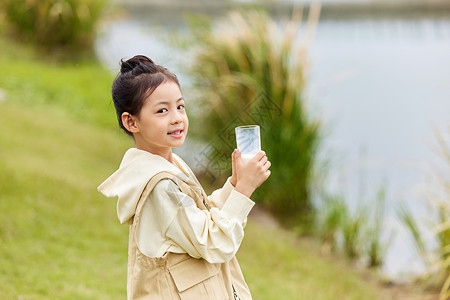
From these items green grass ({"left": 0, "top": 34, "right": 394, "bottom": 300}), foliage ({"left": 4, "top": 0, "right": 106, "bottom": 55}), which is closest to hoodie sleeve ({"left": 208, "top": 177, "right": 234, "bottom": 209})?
green grass ({"left": 0, "top": 34, "right": 394, "bottom": 300})

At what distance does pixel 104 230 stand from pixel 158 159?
2.62 meters

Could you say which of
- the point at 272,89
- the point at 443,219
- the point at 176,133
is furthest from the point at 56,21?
the point at 176,133

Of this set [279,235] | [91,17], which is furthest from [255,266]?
[91,17]

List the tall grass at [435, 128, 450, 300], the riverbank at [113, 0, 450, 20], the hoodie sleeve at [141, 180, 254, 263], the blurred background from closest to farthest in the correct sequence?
1. the hoodie sleeve at [141, 180, 254, 263]
2. the blurred background
3. the tall grass at [435, 128, 450, 300]
4. the riverbank at [113, 0, 450, 20]

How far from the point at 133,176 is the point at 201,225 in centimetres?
21

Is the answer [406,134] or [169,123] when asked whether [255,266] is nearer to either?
[169,123]

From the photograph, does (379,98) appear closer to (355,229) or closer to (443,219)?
(355,229)

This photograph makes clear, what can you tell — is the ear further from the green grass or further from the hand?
the green grass

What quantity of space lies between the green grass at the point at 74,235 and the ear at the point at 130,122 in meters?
1.48

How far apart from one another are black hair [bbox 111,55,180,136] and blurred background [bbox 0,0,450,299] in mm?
260

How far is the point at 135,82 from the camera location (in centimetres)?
154

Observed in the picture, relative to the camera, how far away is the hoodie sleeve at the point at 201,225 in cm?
147

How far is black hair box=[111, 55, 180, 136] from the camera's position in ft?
5.03

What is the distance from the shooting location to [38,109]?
6.86 meters
